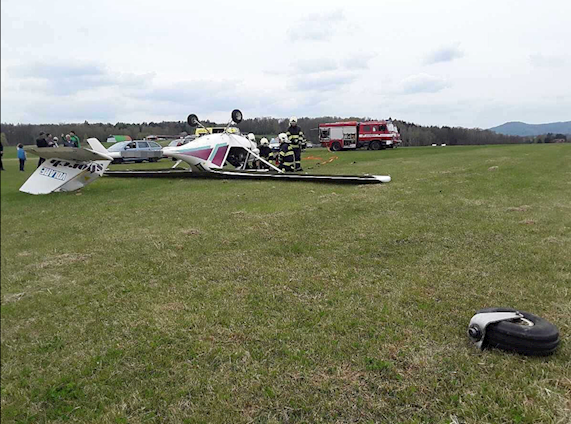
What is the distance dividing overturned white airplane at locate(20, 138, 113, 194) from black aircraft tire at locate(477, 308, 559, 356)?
10.0ft

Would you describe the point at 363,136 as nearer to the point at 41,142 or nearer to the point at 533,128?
the point at 533,128

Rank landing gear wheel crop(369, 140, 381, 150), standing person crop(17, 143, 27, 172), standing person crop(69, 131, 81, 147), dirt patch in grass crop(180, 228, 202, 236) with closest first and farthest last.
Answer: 1. standing person crop(17, 143, 27, 172)
2. standing person crop(69, 131, 81, 147)
3. dirt patch in grass crop(180, 228, 202, 236)
4. landing gear wheel crop(369, 140, 381, 150)

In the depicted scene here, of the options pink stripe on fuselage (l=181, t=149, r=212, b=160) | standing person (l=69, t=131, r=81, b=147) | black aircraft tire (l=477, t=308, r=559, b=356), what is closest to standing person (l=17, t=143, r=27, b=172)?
standing person (l=69, t=131, r=81, b=147)

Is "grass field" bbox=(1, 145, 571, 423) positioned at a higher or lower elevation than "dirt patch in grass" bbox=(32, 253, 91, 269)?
lower

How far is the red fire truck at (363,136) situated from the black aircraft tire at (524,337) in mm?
33953

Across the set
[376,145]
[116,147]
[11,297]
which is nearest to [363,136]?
[376,145]

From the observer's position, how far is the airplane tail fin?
1.71m

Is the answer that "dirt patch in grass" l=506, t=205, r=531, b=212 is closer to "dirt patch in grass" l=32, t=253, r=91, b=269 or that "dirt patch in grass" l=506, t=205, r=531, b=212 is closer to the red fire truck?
"dirt patch in grass" l=32, t=253, r=91, b=269

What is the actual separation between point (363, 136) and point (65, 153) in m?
37.6

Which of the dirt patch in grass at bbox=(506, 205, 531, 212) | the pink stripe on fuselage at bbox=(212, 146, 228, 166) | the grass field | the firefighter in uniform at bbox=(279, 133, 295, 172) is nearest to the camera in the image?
the grass field

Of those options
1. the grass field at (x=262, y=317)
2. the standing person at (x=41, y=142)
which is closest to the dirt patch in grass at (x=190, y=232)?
the grass field at (x=262, y=317)

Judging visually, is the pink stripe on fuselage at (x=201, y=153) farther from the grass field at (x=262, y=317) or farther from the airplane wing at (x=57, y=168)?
the airplane wing at (x=57, y=168)

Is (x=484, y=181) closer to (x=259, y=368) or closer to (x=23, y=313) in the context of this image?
(x=259, y=368)

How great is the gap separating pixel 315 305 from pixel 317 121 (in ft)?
12.3
